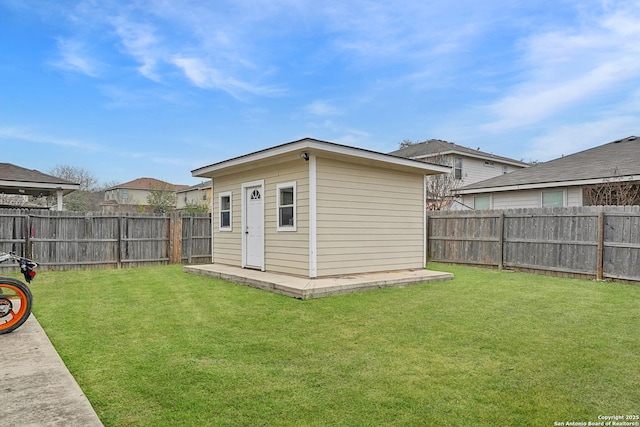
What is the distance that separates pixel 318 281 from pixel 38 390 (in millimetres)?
4840

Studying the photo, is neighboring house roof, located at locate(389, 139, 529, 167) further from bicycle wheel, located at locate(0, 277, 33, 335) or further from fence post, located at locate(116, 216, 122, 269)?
bicycle wheel, located at locate(0, 277, 33, 335)

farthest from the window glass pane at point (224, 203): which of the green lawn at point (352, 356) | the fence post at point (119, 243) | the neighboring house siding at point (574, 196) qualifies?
the neighboring house siding at point (574, 196)

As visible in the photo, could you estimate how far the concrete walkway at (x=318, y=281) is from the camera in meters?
6.60

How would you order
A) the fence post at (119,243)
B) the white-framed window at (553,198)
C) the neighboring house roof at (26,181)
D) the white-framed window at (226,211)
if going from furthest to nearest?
the white-framed window at (553,198) < the neighboring house roof at (26,181) < the fence post at (119,243) < the white-framed window at (226,211)

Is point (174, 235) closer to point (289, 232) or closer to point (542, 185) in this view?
point (289, 232)

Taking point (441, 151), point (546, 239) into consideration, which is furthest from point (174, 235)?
point (441, 151)

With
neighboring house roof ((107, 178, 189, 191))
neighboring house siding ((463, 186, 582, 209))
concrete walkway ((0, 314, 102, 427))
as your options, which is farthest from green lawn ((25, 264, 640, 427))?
neighboring house roof ((107, 178, 189, 191))

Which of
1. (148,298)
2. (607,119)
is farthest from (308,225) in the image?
(607,119)

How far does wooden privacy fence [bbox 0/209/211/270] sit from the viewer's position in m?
9.95

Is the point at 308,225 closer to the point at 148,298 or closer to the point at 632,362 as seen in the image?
the point at 148,298

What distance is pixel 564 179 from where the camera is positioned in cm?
1304

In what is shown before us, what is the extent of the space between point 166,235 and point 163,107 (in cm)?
674

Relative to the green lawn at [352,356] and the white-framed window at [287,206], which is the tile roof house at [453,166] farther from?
the green lawn at [352,356]

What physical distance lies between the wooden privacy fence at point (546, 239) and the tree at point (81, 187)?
27319 millimetres
